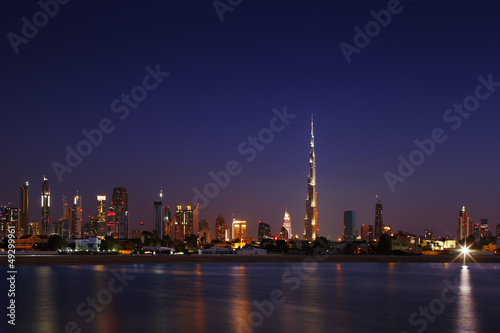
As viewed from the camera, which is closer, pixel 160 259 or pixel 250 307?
pixel 250 307

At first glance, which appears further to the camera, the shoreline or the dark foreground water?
the shoreline

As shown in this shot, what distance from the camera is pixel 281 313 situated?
40469 millimetres

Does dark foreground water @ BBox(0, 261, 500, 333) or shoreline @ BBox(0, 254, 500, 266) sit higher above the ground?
dark foreground water @ BBox(0, 261, 500, 333)

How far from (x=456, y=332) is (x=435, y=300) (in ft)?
60.2

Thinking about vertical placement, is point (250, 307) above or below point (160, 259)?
above

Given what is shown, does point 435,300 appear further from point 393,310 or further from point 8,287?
point 8,287

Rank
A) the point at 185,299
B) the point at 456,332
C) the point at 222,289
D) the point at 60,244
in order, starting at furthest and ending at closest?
the point at 60,244 < the point at 222,289 < the point at 185,299 < the point at 456,332

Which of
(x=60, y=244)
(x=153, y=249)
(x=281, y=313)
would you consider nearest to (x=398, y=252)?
(x=153, y=249)

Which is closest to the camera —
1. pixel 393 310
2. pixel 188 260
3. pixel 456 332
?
pixel 456 332

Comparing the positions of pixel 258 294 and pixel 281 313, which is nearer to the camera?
pixel 281 313

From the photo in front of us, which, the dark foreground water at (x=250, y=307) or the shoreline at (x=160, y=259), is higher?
the dark foreground water at (x=250, y=307)

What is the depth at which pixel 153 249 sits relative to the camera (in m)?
185

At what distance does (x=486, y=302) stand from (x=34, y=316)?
38.6m

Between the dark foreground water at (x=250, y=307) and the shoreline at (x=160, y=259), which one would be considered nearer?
the dark foreground water at (x=250, y=307)
